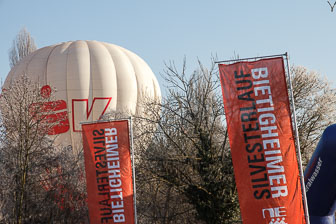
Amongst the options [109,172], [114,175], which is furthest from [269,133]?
[109,172]

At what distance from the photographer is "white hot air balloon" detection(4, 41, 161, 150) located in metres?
29.8

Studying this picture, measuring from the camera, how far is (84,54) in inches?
1241

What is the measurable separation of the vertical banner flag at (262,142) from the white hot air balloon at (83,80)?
60.2 ft

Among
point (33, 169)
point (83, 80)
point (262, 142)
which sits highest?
point (83, 80)

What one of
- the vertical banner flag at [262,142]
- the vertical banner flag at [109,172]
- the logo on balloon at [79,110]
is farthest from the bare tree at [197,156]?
the logo on balloon at [79,110]

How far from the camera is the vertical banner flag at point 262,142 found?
1047cm

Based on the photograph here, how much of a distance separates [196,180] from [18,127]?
659 cm

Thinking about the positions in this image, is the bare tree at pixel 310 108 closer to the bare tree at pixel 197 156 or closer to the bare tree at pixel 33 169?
the bare tree at pixel 197 156

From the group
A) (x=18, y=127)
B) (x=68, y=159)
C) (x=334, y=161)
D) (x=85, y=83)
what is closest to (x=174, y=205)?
(x=68, y=159)

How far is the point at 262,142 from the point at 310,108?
12650 mm

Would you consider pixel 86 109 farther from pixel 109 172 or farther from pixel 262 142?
pixel 262 142

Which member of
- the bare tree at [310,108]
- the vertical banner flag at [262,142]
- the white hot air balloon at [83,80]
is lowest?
the vertical banner flag at [262,142]

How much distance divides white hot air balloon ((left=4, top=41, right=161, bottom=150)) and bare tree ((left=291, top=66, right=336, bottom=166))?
8.81m

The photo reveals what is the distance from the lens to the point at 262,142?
10594mm
